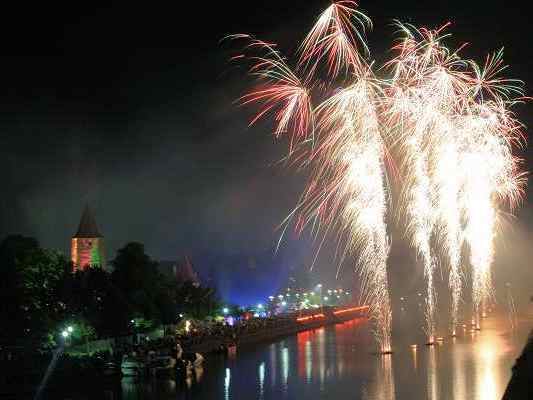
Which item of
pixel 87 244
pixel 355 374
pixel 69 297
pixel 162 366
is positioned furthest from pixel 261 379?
pixel 87 244

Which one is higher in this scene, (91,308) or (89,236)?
(89,236)

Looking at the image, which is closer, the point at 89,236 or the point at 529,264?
the point at 89,236

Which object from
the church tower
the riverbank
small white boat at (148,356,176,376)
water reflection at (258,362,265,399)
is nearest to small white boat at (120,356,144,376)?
small white boat at (148,356,176,376)

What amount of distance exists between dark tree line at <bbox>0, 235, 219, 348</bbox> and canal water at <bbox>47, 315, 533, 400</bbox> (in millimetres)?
5205

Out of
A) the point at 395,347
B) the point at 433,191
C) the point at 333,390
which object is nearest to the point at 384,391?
the point at 333,390

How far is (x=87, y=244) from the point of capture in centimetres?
7931

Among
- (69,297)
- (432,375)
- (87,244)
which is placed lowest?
(432,375)

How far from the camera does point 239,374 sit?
36.1 metres

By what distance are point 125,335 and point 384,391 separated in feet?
56.9

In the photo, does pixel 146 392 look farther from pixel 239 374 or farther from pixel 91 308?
pixel 91 308

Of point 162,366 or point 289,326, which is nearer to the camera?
point 162,366

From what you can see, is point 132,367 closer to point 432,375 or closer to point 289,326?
point 432,375

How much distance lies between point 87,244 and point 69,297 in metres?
40.6

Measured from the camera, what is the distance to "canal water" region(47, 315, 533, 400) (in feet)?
97.0
